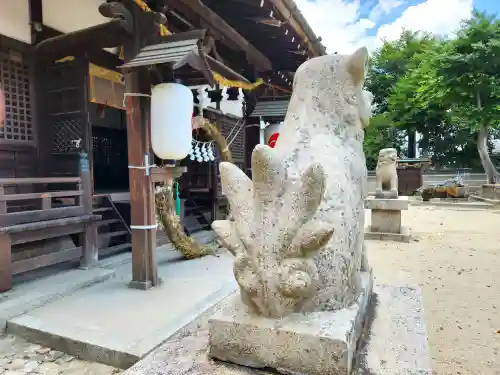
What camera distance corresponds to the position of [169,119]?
4.07m

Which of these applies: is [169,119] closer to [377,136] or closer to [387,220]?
[387,220]

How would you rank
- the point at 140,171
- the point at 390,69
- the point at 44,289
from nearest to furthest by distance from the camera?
the point at 44,289 → the point at 140,171 → the point at 390,69

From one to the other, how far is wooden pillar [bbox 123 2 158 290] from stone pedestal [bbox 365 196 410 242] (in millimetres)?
5663

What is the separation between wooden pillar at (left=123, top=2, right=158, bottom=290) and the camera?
13.6 feet

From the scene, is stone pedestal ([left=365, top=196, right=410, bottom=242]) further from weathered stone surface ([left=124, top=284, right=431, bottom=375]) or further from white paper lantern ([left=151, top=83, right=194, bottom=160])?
weathered stone surface ([left=124, top=284, right=431, bottom=375])

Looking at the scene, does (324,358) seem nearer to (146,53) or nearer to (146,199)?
(146,199)

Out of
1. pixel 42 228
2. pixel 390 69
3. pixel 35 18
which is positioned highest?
pixel 390 69

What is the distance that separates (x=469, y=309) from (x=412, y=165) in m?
17.1

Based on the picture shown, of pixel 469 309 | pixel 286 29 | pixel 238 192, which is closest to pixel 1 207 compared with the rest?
pixel 238 192

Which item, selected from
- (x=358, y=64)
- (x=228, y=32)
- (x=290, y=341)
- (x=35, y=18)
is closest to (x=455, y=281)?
(x=358, y=64)

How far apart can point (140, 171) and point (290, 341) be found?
3192mm

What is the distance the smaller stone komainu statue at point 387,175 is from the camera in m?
8.23

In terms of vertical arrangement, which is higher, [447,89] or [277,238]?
[447,89]

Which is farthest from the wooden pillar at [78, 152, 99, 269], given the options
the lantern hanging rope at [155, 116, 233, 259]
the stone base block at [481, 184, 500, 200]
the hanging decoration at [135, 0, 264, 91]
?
the stone base block at [481, 184, 500, 200]
